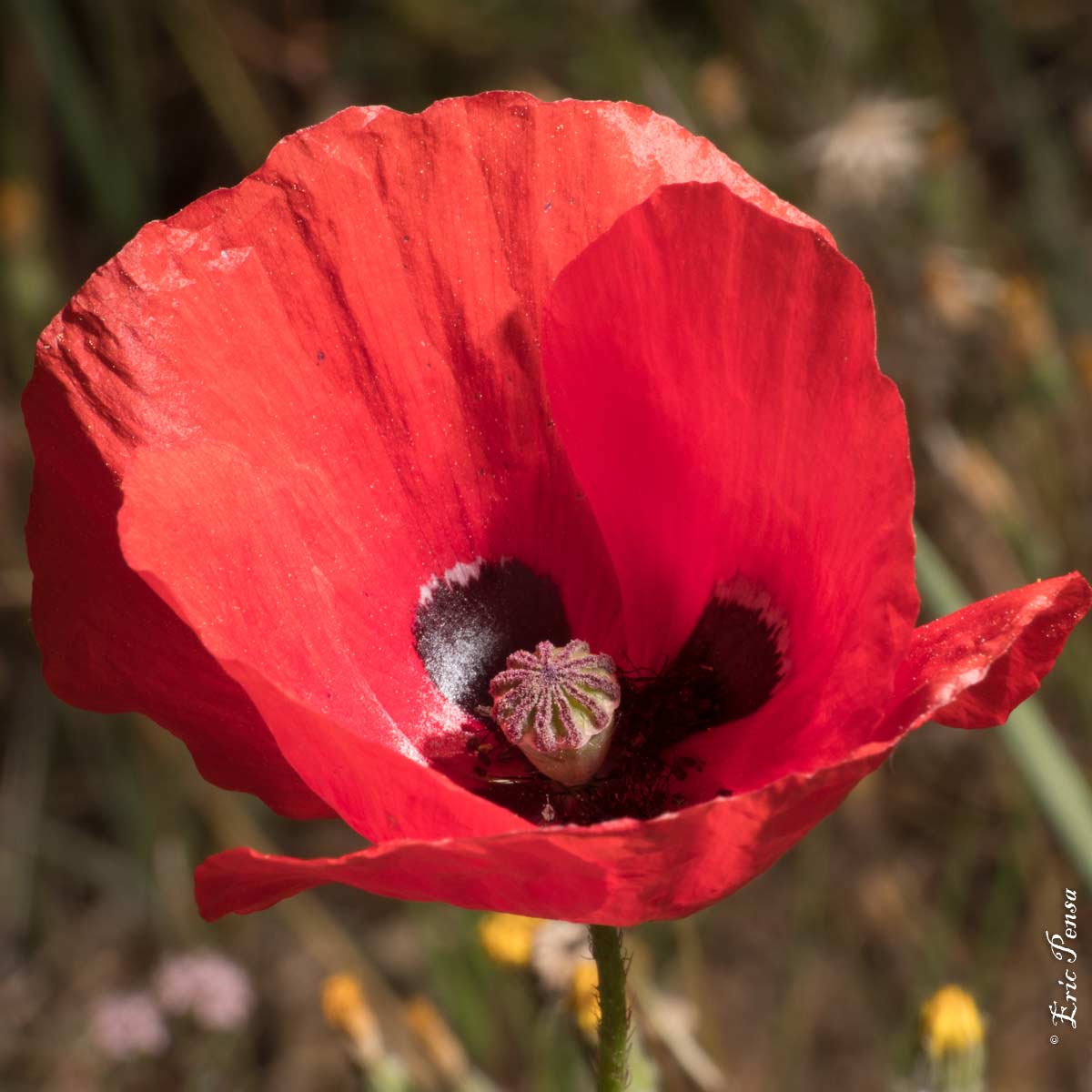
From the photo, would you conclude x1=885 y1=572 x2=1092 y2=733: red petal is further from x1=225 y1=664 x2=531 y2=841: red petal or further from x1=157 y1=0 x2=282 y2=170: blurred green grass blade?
x1=157 y1=0 x2=282 y2=170: blurred green grass blade

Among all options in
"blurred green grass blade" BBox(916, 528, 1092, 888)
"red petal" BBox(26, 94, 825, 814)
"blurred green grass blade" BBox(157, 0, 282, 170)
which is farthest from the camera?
"blurred green grass blade" BBox(157, 0, 282, 170)

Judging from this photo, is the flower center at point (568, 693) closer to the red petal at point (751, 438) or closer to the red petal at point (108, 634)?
the red petal at point (751, 438)

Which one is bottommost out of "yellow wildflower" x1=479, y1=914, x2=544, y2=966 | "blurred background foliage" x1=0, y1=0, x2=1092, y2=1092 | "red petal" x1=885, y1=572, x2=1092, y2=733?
"blurred background foliage" x1=0, y1=0, x2=1092, y2=1092

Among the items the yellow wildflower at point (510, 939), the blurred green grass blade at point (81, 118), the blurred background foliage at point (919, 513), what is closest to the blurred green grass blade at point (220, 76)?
the blurred background foliage at point (919, 513)

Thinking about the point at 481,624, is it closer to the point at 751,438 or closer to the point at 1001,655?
the point at 751,438

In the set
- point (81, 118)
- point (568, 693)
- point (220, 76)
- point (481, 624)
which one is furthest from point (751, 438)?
point (220, 76)

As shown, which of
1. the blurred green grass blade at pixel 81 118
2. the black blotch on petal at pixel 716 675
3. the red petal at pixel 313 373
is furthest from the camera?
the blurred green grass blade at pixel 81 118

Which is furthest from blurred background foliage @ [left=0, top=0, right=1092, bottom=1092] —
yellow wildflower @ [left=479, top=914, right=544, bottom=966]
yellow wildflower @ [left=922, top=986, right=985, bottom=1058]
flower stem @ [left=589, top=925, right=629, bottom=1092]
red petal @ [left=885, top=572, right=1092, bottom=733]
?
red petal @ [left=885, top=572, right=1092, bottom=733]
